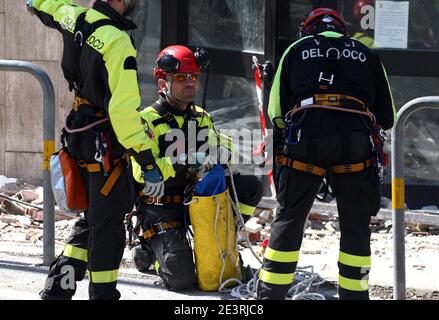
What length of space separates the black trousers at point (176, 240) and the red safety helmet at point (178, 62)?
74cm

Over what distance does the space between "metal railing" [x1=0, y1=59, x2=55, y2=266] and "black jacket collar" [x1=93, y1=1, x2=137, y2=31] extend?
1.22m

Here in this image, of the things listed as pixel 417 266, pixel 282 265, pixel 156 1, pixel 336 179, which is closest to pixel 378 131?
pixel 336 179

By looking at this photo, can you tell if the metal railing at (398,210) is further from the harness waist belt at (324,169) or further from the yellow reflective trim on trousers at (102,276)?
the yellow reflective trim on trousers at (102,276)

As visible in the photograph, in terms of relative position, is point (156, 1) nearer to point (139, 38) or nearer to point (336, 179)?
point (139, 38)

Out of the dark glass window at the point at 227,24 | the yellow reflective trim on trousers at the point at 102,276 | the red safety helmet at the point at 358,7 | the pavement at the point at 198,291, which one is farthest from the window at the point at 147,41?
the yellow reflective trim on trousers at the point at 102,276

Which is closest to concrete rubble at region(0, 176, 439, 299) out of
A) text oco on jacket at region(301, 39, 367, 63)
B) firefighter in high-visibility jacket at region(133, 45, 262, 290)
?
firefighter in high-visibility jacket at region(133, 45, 262, 290)

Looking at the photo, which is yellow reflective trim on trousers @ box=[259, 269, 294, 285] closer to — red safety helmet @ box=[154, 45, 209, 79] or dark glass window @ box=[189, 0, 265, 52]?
red safety helmet @ box=[154, 45, 209, 79]

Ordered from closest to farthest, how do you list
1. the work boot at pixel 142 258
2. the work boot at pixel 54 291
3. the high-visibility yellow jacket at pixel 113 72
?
the high-visibility yellow jacket at pixel 113 72 < the work boot at pixel 54 291 < the work boot at pixel 142 258

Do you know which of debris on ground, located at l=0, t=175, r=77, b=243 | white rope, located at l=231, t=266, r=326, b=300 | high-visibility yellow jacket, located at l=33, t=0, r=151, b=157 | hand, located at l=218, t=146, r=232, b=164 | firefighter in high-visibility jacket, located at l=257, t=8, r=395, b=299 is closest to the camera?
high-visibility yellow jacket, located at l=33, t=0, r=151, b=157

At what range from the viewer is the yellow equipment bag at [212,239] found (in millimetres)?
6465

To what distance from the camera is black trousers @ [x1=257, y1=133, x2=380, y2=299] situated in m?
5.77

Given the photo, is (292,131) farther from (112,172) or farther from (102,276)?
(102,276)

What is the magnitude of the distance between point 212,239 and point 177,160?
1.74 feet

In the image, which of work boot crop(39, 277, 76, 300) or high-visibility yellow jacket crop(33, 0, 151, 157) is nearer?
high-visibility yellow jacket crop(33, 0, 151, 157)
